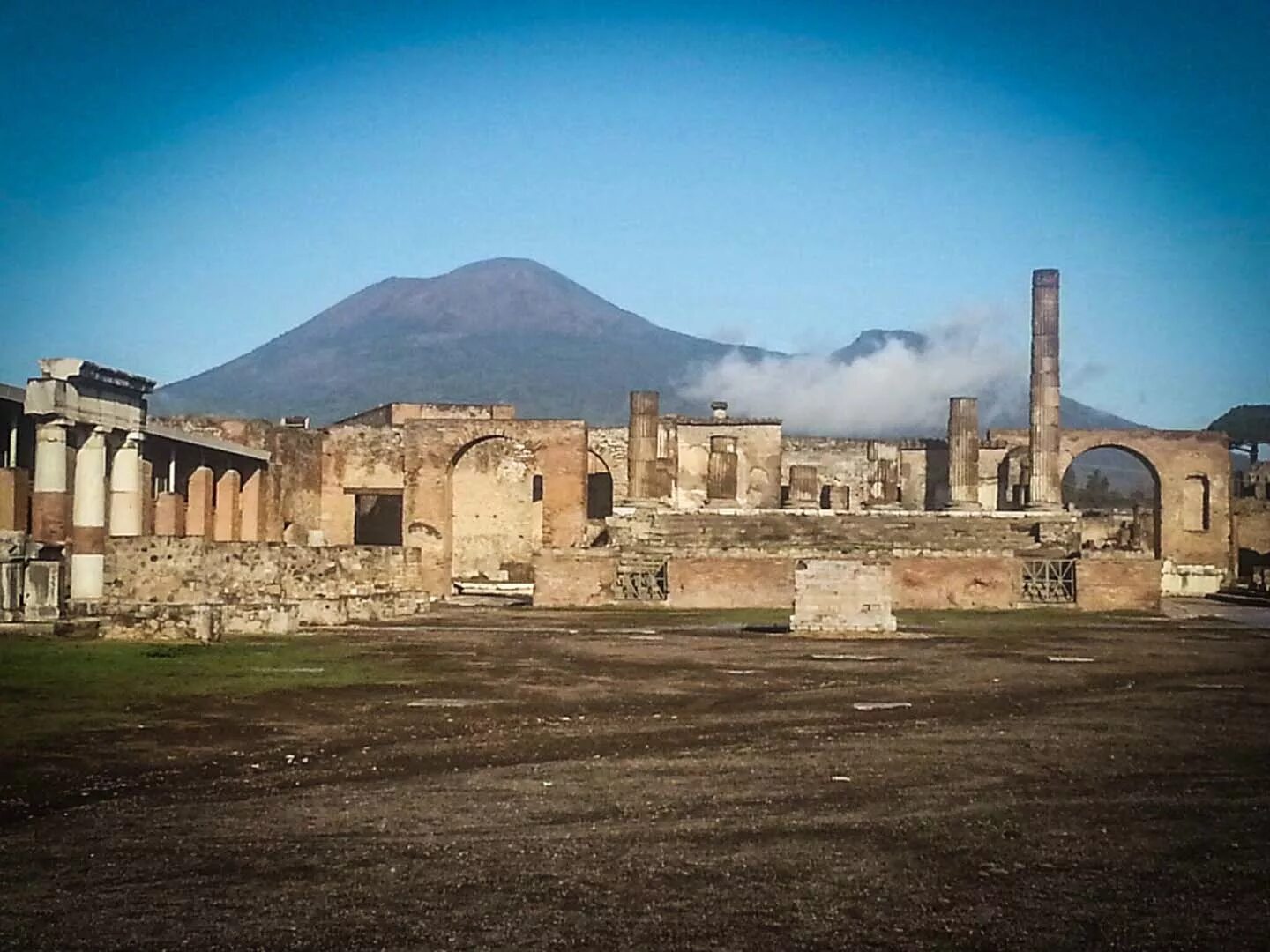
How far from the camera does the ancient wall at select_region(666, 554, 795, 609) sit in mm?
27984

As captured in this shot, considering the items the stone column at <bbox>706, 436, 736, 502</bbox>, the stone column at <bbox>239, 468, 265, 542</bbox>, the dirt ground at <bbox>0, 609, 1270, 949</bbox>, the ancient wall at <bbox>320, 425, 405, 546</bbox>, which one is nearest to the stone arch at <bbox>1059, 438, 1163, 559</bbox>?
the stone column at <bbox>706, 436, 736, 502</bbox>

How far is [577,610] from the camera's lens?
2747 centimetres

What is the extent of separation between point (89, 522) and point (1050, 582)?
17454 mm

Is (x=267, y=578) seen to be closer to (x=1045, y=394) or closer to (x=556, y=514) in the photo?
(x=556, y=514)

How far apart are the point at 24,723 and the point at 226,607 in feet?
30.6

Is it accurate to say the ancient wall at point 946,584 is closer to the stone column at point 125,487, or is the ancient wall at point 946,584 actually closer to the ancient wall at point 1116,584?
the ancient wall at point 1116,584

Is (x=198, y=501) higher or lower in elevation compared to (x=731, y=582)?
higher

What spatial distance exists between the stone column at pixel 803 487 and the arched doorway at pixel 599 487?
577 centimetres

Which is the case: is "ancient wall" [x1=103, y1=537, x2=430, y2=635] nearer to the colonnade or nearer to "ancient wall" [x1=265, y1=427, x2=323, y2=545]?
the colonnade

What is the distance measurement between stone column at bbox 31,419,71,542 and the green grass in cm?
597

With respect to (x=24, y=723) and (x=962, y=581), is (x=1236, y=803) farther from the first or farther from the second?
(x=962, y=581)

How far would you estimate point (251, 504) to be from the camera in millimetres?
35500

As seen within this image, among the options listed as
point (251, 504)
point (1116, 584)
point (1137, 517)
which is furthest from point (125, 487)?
point (1137, 517)

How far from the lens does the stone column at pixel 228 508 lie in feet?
112
